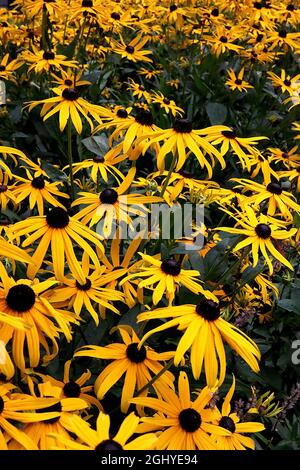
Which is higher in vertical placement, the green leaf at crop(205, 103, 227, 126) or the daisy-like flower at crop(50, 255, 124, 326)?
the daisy-like flower at crop(50, 255, 124, 326)

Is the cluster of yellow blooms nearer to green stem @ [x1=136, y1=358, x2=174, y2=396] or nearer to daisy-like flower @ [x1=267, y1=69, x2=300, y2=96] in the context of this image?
green stem @ [x1=136, y1=358, x2=174, y2=396]

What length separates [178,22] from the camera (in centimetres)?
423

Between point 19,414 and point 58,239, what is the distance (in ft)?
1.44

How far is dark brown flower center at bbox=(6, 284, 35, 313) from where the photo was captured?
4.02ft

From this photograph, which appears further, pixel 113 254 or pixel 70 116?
pixel 70 116

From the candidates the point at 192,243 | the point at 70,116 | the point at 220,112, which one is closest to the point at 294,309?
the point at 192,243

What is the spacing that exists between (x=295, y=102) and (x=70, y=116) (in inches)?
74.9

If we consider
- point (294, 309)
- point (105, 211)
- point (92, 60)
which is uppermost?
point (105, 211)

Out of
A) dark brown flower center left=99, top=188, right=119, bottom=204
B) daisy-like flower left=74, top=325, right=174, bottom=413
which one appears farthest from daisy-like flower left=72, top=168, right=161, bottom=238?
daisy-like flower left=74, top=325, right=174, bottom=413

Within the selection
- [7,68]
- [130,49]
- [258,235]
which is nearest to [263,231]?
[258,235]

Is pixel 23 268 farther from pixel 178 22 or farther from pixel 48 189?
pixel 178 22

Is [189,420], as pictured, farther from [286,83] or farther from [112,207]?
[286,83]

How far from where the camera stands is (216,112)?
11.7 feet

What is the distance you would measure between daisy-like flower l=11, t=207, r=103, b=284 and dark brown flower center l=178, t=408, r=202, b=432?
37 cm
